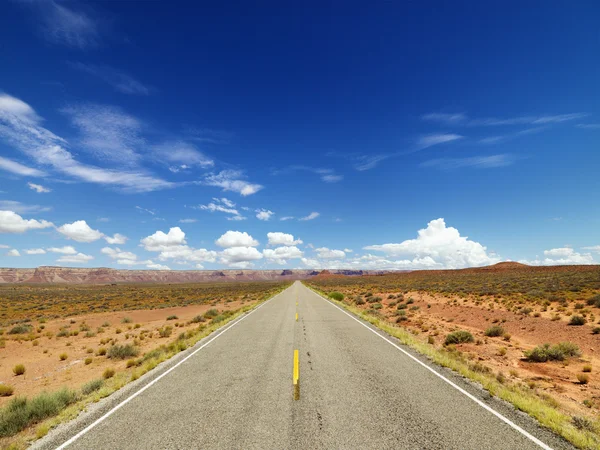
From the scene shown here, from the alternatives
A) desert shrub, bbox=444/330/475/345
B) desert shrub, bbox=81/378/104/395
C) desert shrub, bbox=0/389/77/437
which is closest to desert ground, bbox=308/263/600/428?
desert shrub, bbox=444/330/475/345

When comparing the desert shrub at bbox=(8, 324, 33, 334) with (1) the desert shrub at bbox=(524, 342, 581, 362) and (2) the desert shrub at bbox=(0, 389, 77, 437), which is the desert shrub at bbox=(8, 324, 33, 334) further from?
(1) the desert shrub at bbox=(524, 342, 581, 362)

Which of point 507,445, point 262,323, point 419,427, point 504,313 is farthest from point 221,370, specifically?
point 504,313

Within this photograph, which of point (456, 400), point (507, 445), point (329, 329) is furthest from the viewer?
point (329, 329)

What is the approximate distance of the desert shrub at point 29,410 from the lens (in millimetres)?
5852

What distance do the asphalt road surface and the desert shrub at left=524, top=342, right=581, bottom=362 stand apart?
5814 millimetres

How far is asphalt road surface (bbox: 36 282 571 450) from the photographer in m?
4.68

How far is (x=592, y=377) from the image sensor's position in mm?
9430

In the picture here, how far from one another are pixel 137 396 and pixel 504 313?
23.3 m

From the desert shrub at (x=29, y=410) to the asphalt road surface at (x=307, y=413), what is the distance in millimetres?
1149

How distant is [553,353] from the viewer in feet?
36.9

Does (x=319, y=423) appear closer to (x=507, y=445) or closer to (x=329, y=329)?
(x=507, y=445)

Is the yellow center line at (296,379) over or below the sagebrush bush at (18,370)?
over

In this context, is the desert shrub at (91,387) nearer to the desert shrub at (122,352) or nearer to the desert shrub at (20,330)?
the desert shrub at (122,352)

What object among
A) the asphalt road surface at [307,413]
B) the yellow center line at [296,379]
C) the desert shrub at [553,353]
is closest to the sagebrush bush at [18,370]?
the asphalt road surface at [307,413]
